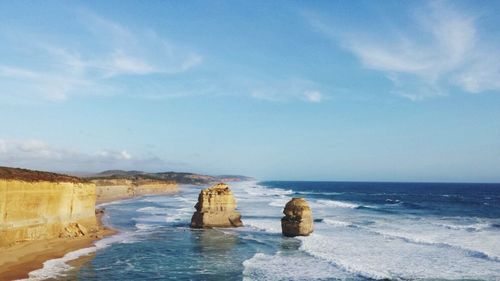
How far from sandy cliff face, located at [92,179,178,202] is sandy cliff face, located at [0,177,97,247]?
43.1 m

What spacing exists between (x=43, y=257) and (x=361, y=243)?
18547 millimetres

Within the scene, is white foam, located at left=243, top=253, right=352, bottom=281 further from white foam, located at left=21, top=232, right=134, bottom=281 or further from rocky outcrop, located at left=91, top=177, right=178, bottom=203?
rocky outcrop, located at left=91, top=177, right=178, bottom=203

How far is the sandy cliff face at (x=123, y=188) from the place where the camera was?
271ft

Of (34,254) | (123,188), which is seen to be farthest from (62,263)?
(123,188)

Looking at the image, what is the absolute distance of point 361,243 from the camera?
1218 inches

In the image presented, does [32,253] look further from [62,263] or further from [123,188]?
[123,188]

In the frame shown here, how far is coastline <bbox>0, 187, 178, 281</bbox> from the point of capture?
69.9ft

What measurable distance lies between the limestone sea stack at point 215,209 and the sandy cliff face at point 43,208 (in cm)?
764

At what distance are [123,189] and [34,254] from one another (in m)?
67.5

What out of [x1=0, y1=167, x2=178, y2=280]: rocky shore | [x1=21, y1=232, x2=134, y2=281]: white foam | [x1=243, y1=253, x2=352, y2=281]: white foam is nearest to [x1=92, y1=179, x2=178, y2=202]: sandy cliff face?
[x1=0, y1=167, x2=178, y2=280]: rocky shore

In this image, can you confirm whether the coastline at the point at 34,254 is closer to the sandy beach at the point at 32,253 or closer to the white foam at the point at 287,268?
the sandy beach at the point at 32,253

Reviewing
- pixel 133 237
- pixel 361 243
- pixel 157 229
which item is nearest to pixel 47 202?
pixel 133 237

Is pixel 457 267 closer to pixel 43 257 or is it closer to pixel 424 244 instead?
pixel 424 244

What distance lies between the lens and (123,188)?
91188 millimetres
